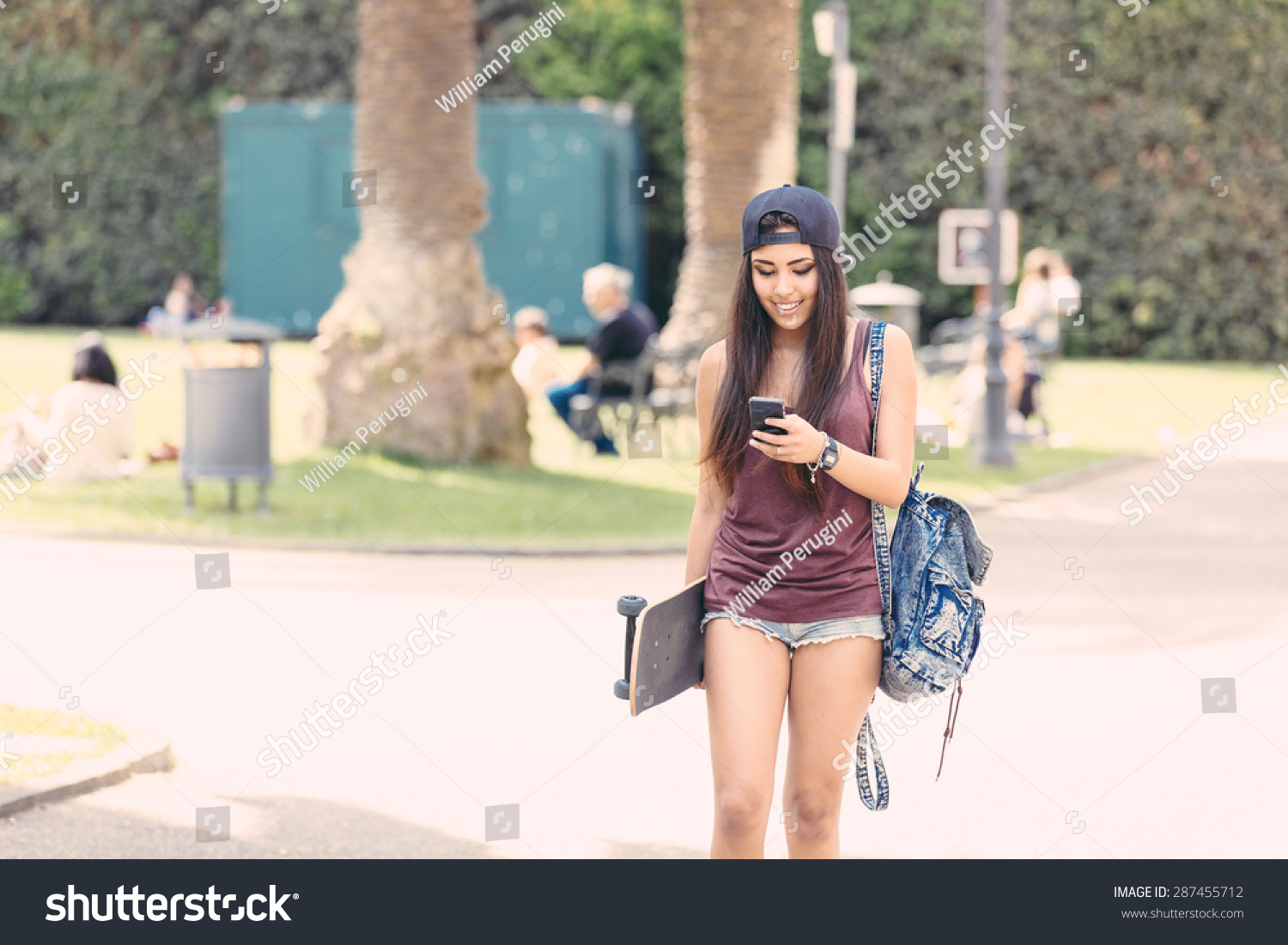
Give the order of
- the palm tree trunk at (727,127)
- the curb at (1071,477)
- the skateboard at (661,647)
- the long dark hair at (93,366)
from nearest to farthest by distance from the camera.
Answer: the skateboard at (661,647) → the long dark hair at (93,366) → the curb at (1071,477) → the palm tree trunk at (727,127)

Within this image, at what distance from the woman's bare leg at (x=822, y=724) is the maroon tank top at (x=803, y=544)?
0.27 feet

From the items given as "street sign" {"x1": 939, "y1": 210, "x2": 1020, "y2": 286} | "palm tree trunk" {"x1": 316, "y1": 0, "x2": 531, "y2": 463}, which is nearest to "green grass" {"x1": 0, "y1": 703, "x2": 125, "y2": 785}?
"palm tree trunk" {"x1": 316, "y1": 0, "x2": 531, "y2": 463}

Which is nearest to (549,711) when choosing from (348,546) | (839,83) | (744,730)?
(744,730)

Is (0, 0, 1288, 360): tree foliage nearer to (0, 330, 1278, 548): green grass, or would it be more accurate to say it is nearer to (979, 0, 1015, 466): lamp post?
(0, 330, 1278, 548): green grass

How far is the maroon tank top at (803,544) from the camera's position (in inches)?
128

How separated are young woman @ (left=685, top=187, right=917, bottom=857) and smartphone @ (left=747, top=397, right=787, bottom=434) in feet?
0.37

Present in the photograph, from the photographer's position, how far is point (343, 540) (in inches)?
365

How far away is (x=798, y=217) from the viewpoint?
10.6 feet

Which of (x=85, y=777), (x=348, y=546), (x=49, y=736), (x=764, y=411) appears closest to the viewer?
(x=764, y=411)

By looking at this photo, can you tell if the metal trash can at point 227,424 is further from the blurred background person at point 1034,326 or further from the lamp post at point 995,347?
the blurred background person at point 1034,326

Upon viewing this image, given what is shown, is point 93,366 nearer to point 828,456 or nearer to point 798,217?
point 798,217

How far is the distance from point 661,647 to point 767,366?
63cm

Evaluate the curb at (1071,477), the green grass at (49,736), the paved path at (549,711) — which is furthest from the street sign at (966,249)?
the green grass at (49,736)
